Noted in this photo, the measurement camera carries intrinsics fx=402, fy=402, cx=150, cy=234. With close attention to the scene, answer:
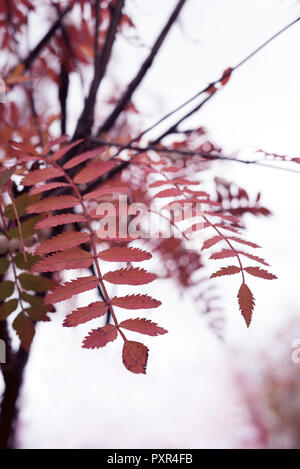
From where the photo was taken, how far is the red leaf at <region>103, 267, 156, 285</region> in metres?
0.30

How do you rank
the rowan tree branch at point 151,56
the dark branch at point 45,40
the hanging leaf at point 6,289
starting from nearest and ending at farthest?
1. the hanging leaf at point 6,289
2. the rowan tree branch at point 151,56
3. the dark branch at point 45,40

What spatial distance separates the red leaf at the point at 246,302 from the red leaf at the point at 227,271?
13mm

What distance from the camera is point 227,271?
30 centimetres

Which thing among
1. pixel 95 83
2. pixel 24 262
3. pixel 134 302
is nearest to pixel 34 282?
pixel 24 262

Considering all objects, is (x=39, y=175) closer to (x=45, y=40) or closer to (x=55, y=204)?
(x=55, y=204)

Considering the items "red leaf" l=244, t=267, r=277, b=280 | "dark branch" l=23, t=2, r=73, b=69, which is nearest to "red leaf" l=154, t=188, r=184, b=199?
"red leaf" l=244, t=267, r=277, b=280

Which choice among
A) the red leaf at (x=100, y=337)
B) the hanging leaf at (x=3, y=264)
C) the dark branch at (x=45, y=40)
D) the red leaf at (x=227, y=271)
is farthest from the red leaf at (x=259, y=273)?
the dark branch at (x=45, y=40)

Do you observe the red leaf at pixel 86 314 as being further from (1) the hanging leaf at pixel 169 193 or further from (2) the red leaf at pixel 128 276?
(1) the hanging leaf at pixel 169 193

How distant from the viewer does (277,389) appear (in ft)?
8.22

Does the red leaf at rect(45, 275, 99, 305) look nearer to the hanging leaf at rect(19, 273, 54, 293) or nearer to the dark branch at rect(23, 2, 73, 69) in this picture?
the hanging leaf at rect(19, 273, 54, 293)

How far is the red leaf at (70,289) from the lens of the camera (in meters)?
0.28
